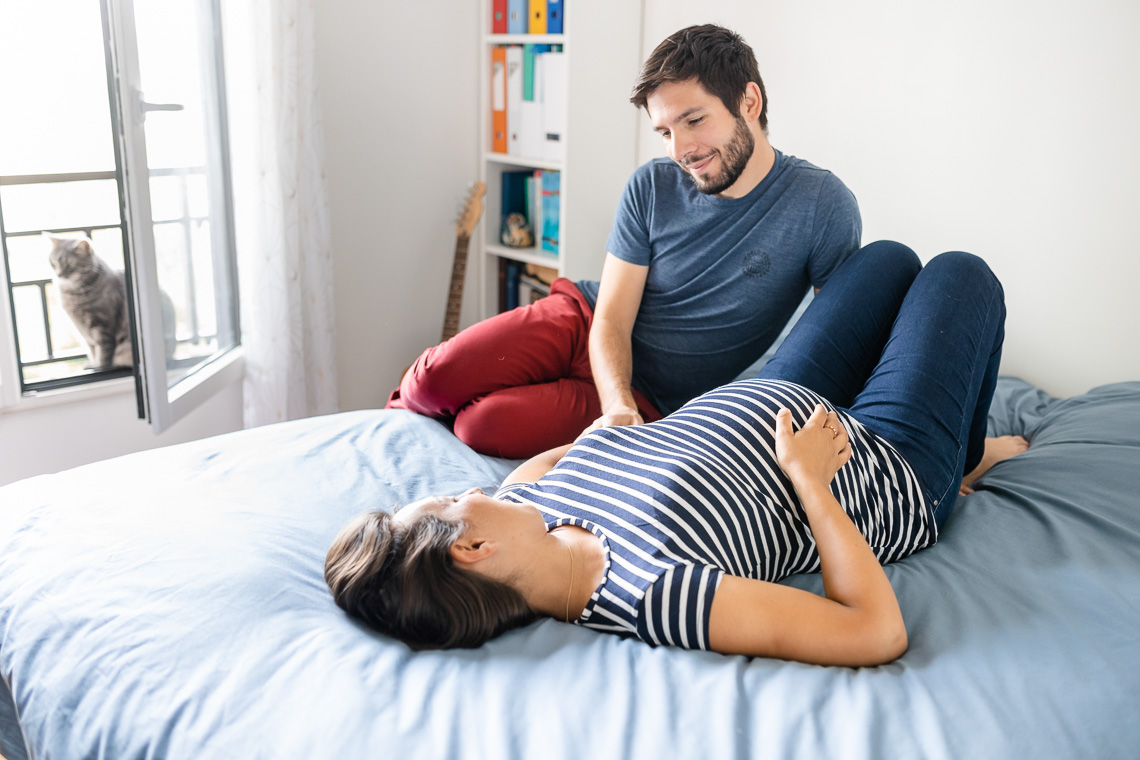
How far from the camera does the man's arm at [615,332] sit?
1645mm

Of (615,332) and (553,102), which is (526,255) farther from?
(615,332)

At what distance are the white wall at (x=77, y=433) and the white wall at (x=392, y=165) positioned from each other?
524 mm

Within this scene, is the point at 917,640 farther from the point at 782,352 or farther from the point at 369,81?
the point at 369,81

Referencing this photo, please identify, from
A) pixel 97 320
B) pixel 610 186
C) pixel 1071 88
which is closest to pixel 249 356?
pixel 97 320

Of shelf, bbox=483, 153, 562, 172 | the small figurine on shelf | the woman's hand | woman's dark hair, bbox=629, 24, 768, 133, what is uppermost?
woman's dark hair, bbox=629, 24, 768, 133

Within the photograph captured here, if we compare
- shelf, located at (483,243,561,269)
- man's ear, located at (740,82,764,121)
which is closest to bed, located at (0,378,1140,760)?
man's ear, located at (740,82,764,121)

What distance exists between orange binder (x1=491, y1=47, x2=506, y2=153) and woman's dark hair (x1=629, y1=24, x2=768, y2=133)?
118 cm

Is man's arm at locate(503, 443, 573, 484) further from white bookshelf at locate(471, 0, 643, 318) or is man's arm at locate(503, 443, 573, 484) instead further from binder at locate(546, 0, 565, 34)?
binder at locate(546, 0, 565, 34)

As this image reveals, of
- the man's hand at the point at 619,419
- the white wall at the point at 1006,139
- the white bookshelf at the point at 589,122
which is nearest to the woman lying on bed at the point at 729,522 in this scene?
the man's hand at the point at 619,419

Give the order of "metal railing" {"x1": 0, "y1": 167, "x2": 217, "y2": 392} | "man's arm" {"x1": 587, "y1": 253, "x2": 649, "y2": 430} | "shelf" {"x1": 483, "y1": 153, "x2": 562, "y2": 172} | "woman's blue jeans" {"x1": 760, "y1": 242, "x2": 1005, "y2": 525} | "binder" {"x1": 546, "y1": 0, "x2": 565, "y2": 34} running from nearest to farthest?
"woman's blue jeans" {"x1": 760, "y1": 242, "x2": 1005, "y2": 525}, "man's arm" {"x1": 587, "y1": 253, "x2": 649, "y2": 430}, "metal railing" {"x1": 0, "y1": 167, "x2": 217, "y2": 392}, "binder" {"x1": 546, "y1": 0, "x2": 565, "y2": 34}, "shelf" {"x1": 483, "y1": 153, "x2": 562, "y2": 172}

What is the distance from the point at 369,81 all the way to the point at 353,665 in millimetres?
2133

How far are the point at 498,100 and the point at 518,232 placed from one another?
43 centimetres

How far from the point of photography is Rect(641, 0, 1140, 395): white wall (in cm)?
180

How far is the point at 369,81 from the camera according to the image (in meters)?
2.58
